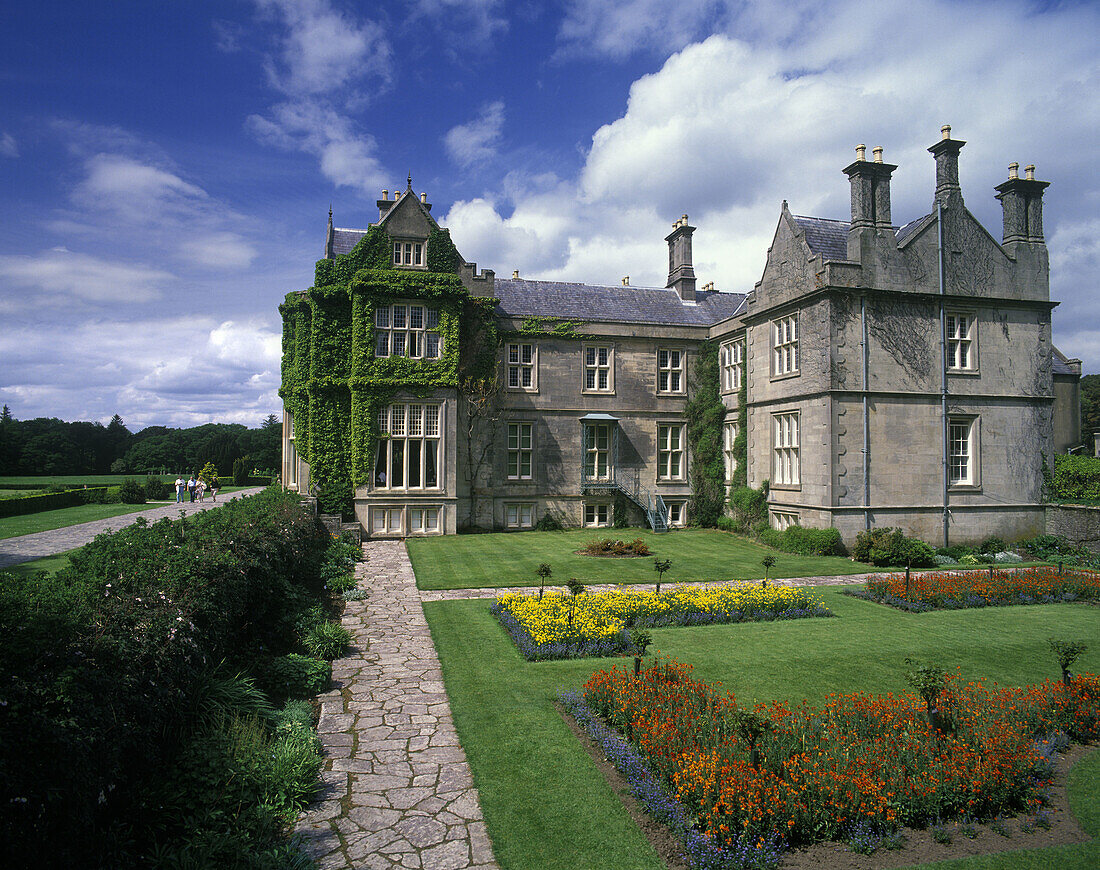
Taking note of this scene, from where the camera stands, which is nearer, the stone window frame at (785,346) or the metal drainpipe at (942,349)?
the metal drainpipe at (942,349)

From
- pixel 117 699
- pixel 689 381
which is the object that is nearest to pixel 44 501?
pixel 689 381

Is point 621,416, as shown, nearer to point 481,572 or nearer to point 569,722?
point 481,572

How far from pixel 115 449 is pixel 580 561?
9610 centimetres

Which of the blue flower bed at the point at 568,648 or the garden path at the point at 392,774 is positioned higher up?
the blue flower bed at the point at 568,648

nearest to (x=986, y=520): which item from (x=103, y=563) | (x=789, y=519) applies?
(x=789, y=519)

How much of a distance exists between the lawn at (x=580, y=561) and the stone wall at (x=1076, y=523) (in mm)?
9077

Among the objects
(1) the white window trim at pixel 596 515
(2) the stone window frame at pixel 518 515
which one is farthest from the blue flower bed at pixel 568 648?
(1) the white window trim at pixel 596 515

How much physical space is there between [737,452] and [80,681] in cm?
2673

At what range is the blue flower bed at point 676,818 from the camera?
18.6 ft

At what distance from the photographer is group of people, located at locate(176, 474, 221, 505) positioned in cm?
4097

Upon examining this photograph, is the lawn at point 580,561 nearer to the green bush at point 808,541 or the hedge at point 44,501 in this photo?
the green bush at point 808,541

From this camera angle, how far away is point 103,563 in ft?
25.1

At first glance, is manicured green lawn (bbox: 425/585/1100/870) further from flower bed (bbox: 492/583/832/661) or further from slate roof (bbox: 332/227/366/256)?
Result: slate roof (bbox: 332/227/366/256)

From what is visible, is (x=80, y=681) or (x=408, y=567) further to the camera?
(x=408, y=567)
